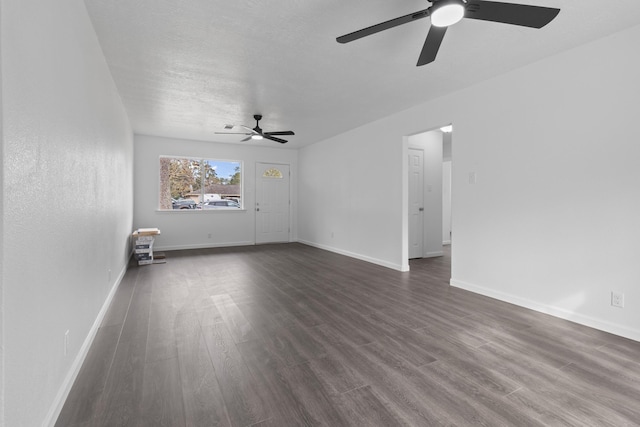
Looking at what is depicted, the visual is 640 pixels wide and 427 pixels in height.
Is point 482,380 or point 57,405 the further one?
point 482,380

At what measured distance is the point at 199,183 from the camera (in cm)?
727

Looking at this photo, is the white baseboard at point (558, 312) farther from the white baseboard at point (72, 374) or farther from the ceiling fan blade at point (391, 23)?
the white baseboard at point (72, 374)

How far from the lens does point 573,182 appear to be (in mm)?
2859

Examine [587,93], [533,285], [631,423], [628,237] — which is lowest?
[631,423]

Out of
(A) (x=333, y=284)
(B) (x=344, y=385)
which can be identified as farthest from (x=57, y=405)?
(A) (x=333, y=284)

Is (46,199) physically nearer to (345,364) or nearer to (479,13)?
(345,364)

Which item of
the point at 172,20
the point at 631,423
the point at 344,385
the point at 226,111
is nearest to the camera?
the point at 631,423

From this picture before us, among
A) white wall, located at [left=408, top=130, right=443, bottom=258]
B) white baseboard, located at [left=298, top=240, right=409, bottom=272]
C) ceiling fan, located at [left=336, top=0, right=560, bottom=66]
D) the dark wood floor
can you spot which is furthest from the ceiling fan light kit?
white wall, located at [left=408, top=130, right=443, bottom=258]

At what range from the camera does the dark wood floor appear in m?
1.61

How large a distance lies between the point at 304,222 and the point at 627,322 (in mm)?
6327

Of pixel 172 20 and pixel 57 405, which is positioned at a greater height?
pixel 172 20

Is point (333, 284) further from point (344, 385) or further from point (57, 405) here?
point (57, 405)

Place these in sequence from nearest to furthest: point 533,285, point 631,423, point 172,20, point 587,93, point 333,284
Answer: point 631,423 → point 172,20 → point 587,93 → point 533,285 → point 333,284

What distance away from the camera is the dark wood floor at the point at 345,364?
161cm
